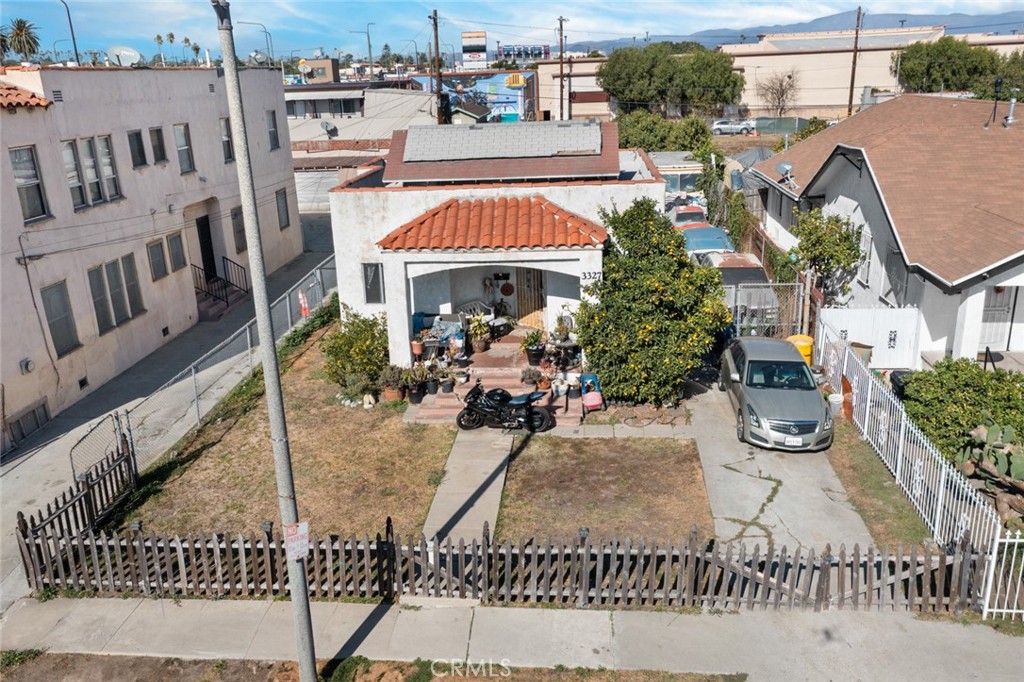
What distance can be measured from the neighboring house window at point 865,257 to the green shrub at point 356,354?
13.1 m

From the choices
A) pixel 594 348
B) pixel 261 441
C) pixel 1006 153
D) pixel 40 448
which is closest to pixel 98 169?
pixel 40 448

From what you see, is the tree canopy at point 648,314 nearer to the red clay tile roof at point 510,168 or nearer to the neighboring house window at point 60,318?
the red clay tile roof at point 510,168

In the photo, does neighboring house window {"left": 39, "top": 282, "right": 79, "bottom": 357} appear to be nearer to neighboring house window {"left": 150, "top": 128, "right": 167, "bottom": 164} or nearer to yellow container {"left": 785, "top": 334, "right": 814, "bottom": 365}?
neighboring house window {"left": 150, "top": 128, "right": 167, "bottom": 164}

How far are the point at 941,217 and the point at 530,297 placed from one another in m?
10.0

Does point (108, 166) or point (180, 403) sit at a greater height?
point (108, 166)

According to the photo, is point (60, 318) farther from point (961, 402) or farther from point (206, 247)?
point (961, 402)

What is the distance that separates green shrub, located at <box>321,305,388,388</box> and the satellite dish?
422 inches

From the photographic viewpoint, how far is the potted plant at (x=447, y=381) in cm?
1722

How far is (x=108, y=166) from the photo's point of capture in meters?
20.2

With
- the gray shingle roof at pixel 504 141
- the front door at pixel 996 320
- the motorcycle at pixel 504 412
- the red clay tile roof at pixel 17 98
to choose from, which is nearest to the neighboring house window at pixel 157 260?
the red clay tile roof at pixel 17 98

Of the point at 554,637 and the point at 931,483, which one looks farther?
the point at 931,483

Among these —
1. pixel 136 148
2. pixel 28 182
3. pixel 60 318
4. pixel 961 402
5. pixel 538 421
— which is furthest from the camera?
pixel 136 148

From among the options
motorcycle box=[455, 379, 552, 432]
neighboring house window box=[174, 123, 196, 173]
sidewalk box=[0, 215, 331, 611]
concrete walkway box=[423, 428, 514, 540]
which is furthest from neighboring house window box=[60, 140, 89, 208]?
concrete walkway box=[423, 428, 514, 540]

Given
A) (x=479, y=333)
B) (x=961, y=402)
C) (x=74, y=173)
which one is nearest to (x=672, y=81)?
(x=479, y=333)
